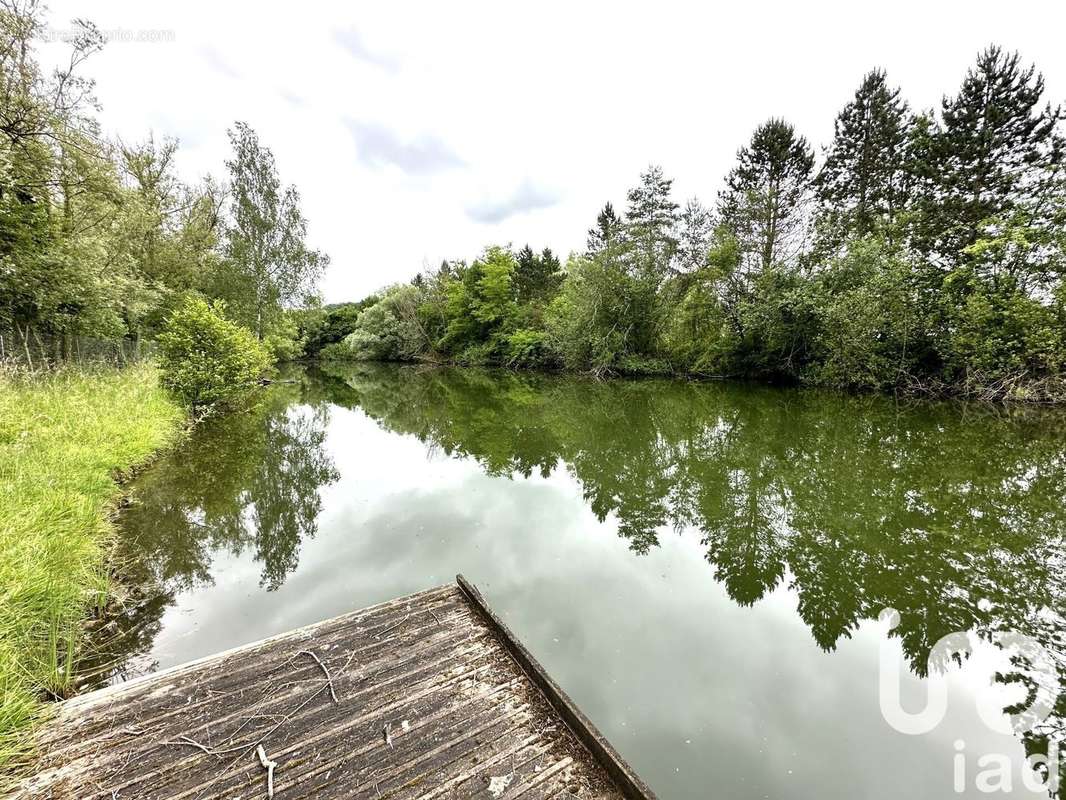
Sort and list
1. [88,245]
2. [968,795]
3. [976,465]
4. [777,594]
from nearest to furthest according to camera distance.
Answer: [968,795] → [777,594] → [976,465] → [88,245]

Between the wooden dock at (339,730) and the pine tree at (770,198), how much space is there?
20.1m

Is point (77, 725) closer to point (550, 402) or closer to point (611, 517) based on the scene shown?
point (611, 517)

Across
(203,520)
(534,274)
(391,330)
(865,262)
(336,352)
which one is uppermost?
(534,274)

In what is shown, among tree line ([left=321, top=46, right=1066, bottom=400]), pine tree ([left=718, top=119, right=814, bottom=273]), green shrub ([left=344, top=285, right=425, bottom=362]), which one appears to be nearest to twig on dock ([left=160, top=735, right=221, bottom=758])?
tree line ([left=321, top=46, right=1066, bottom=400])

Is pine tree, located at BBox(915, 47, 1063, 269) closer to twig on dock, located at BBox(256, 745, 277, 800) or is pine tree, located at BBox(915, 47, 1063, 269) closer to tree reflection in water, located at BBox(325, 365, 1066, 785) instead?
tree reflection in water, located at BBox(325, 365, 1066, 785)

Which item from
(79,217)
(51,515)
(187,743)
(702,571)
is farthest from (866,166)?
(79,217)

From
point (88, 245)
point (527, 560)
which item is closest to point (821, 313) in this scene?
point (527, 560)

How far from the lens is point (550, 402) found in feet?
49.1

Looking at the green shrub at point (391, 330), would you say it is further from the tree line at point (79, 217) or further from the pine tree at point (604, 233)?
the tree line at point (79, 217)

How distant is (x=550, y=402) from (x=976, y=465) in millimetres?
10467

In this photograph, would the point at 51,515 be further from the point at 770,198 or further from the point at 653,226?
the point at 770,198

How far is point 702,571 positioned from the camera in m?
4.31

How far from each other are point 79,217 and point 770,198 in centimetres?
2323

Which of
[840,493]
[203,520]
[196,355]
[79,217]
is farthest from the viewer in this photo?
[79,217]
